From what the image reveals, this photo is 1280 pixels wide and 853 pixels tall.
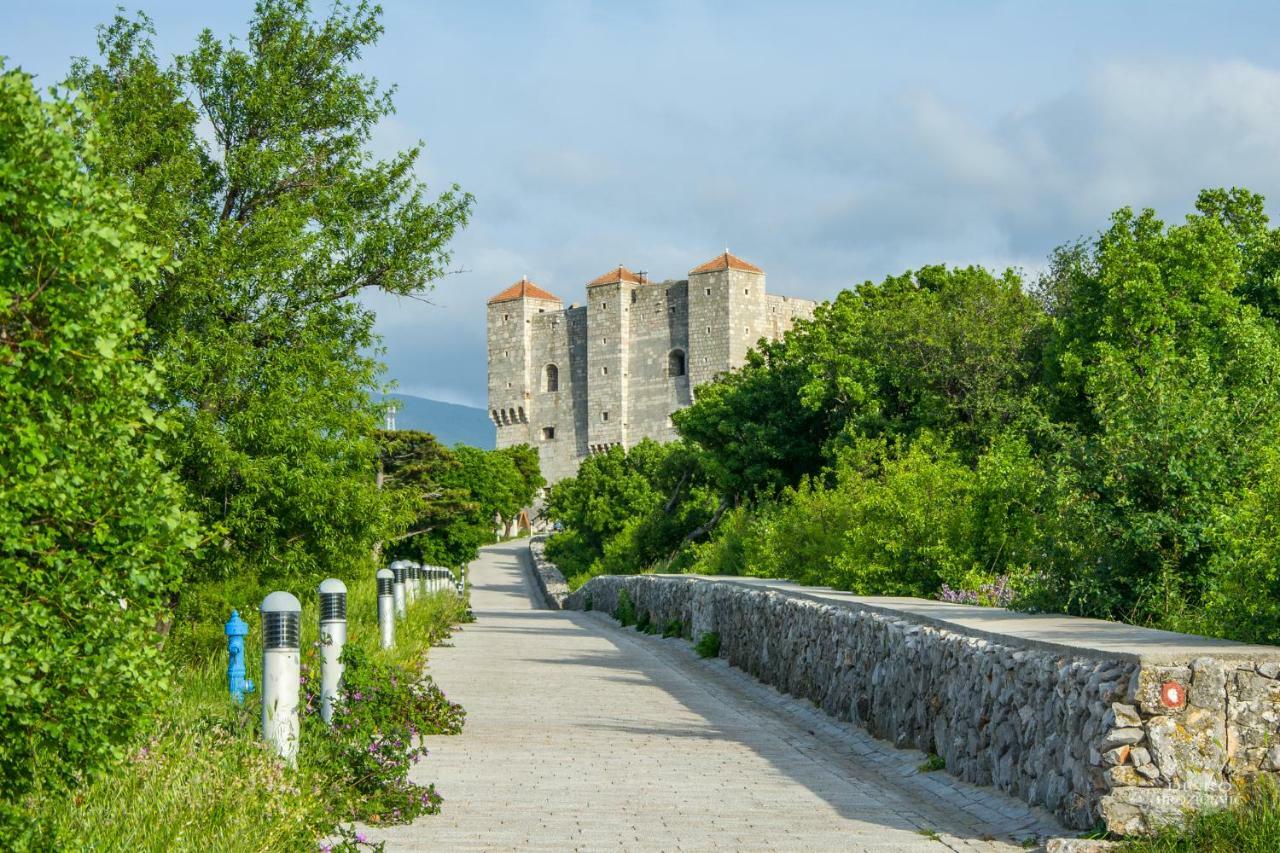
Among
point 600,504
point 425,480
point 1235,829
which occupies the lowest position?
point 1235,829

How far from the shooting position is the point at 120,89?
19.1m

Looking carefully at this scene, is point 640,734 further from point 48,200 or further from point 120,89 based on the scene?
point 120,89

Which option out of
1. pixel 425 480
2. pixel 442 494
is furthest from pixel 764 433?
pixel 425 480

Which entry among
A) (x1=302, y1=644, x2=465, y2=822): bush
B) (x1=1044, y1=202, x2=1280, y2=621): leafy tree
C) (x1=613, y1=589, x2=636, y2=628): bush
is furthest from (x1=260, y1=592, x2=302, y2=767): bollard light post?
(x1=613, y1=589, x2=636, y2=628): bush

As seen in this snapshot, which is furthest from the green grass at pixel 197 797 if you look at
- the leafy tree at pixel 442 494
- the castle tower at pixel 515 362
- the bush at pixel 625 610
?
the castle tower at pixel 515 362

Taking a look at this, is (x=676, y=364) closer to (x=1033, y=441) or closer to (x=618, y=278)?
(x=618, y=278)

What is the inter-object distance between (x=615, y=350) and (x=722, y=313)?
10427 millimetres

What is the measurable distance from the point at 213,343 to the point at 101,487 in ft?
38.9

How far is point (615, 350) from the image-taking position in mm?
112312

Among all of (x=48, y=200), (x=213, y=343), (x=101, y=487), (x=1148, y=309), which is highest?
(x=1148, y=309)

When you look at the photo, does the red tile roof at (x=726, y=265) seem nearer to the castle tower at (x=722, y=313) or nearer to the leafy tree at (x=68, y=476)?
the castle tower at (x=722, y=313)

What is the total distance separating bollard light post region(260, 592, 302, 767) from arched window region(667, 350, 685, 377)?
10250 cm

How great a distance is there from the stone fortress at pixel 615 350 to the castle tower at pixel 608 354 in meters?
0.08

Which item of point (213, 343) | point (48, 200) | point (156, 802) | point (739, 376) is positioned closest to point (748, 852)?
point (156, 802)
